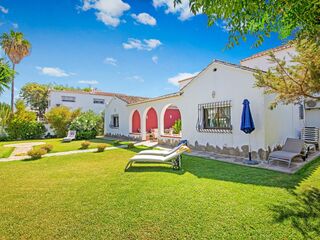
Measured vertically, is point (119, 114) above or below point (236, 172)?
above

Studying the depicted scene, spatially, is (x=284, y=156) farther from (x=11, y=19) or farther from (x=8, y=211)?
(x=11, y=19)

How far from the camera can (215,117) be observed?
13211mm

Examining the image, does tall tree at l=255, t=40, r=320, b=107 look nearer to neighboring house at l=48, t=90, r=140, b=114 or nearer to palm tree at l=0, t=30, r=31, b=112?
neighboring house at l=48, t=90, r=140, b=114

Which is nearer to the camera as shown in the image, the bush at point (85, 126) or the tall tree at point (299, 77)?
the tall tree at point (299, 77)

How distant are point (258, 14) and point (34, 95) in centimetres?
5464

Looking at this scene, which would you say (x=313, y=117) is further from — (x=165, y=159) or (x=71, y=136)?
(x=71, y=136)

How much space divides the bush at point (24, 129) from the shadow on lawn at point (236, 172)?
76.2ft

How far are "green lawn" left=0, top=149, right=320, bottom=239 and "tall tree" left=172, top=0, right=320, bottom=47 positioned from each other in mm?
4109

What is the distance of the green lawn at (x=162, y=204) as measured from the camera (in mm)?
4148

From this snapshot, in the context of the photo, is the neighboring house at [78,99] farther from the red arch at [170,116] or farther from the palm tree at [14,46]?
the red arch at [170,116]

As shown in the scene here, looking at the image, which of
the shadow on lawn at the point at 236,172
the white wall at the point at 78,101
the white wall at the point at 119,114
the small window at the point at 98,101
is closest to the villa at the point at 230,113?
the shadow on lawn at the point at 236,172

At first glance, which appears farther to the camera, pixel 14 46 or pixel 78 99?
pixel 78 99

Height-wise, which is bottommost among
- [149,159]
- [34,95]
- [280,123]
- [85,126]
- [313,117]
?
[149,159]

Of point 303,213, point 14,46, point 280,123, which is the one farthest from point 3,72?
point 14,46
